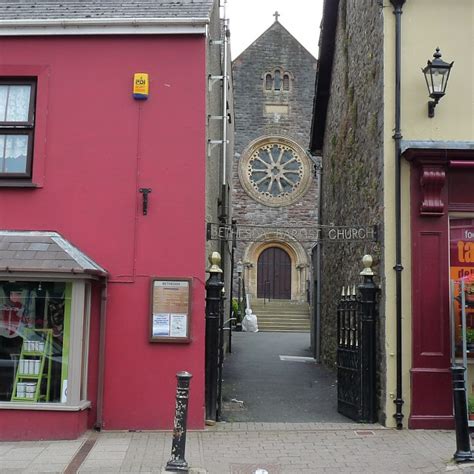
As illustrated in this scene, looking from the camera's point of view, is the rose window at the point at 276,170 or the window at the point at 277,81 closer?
the rose window at the point at 276,170

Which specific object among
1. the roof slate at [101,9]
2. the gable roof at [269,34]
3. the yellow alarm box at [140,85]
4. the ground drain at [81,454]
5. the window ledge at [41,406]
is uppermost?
the gable roof at [269,34]

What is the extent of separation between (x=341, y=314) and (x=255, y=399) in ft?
6.86

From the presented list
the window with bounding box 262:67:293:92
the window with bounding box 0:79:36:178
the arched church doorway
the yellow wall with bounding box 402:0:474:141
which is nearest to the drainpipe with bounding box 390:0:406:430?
the yellow wall with bounding box 402:0:474:141

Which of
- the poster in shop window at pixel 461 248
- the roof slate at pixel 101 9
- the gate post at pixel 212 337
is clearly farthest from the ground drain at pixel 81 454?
the roof slate at pixel 101 9

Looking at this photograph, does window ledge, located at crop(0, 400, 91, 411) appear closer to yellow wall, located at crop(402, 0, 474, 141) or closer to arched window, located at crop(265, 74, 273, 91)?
yellow wall, located at crop(402, 0, 474, 141)

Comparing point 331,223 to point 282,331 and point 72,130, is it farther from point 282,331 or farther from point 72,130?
point 282,331

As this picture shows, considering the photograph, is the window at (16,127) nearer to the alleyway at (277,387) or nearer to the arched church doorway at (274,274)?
the alleyway at (277,387)

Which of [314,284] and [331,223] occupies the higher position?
[331,223]

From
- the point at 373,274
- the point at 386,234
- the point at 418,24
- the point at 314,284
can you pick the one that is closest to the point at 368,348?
the point at 373,274

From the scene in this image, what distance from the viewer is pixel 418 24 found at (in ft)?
30.1

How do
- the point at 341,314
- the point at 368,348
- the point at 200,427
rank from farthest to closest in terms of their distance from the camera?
the point at 341,314 → the point at 368,348 → the point at 200,427

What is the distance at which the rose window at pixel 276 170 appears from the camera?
31.6 m

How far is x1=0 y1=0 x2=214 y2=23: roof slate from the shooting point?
350 inches

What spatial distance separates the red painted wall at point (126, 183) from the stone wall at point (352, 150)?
2654 mm
